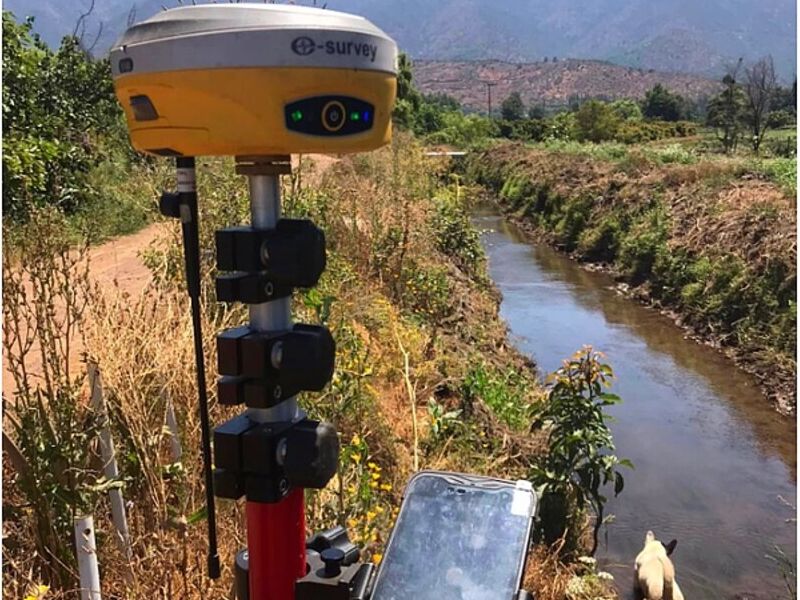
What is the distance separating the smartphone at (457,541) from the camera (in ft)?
4.98

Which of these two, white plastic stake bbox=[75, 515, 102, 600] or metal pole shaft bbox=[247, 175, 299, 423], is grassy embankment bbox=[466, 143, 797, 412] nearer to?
white plastic stake bbox=[75, 515, 102, 600]

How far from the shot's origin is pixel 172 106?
1.13 m

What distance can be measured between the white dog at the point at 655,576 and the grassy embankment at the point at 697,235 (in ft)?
12.3

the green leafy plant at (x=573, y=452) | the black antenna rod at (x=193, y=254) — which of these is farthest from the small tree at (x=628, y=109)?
the black antenna rod at (x=193, y=254)

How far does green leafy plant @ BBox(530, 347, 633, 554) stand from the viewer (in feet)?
12.7

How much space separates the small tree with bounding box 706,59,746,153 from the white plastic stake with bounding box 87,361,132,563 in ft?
77.1

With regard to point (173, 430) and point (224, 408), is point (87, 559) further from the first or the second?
point (224, 408)

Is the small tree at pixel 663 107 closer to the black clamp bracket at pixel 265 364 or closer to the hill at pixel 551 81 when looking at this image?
the black clamp bracket at pixel 265 364

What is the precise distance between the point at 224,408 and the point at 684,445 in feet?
16.1

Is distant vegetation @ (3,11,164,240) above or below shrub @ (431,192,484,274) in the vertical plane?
above

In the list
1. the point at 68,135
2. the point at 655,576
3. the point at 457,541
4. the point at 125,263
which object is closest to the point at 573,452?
the point at 655,576

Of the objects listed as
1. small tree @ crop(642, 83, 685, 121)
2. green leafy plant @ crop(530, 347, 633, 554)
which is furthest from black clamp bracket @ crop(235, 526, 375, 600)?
small tree @ crop(642, 83, 685, 121)

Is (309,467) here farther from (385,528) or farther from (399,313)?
(399,313)

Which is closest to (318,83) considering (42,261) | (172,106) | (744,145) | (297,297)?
(172,106)
